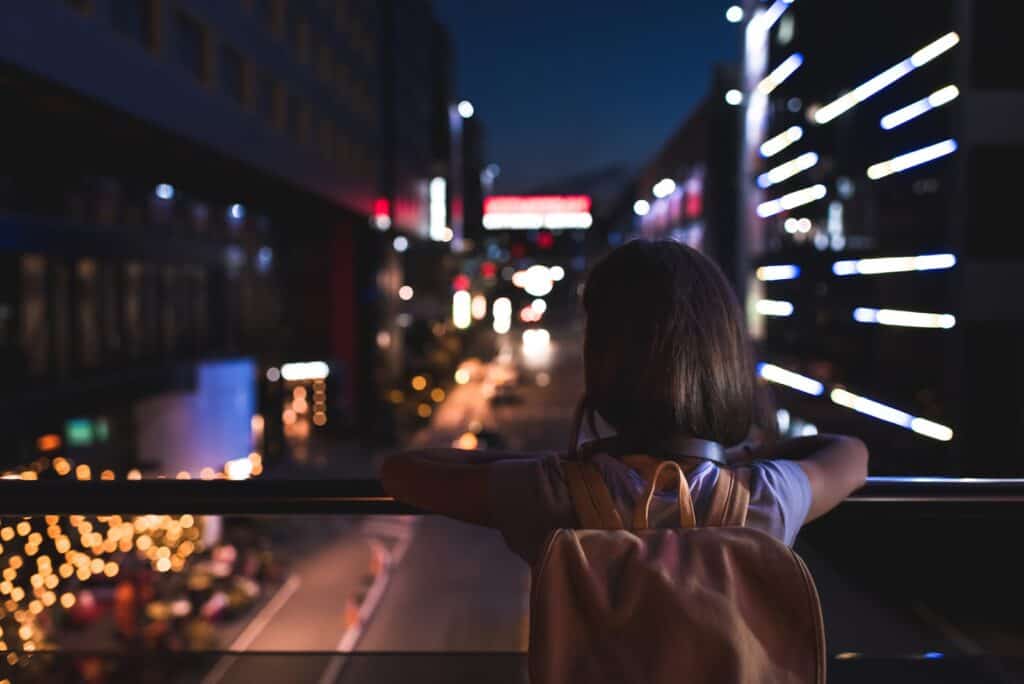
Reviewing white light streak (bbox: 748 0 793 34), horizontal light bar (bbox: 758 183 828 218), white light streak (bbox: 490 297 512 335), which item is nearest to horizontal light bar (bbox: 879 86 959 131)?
horizontal light bar (bbox: 758 183 828 218)

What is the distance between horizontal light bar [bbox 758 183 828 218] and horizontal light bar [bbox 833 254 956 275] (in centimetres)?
225

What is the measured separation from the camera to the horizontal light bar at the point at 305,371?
3023 centimetres

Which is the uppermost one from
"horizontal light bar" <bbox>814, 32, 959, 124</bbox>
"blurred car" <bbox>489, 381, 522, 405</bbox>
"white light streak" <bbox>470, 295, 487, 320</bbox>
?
"horizontal light bar" <bbox>814, 32, 959, 124</bbox>

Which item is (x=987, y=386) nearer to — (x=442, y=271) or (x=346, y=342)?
(x=346, y=342)

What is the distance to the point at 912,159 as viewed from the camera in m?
16.2

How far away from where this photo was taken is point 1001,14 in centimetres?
1423

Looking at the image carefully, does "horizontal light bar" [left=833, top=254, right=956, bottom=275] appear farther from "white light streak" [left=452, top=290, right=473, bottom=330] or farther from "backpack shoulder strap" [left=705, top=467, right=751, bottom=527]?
"white light streak" [left=452, top=290, right=473, bottom=330]

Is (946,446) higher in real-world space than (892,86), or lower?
lower

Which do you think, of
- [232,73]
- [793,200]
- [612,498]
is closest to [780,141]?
[793,200]

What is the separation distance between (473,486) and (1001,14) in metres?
15.8

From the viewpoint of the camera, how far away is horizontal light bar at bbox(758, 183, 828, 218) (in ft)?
72.4

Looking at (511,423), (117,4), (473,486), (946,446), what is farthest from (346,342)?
(473,486)

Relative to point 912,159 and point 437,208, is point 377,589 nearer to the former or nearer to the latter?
point 912,159

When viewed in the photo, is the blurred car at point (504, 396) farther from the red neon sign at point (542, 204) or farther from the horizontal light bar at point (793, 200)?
the red neon sign at point (542, 204)
